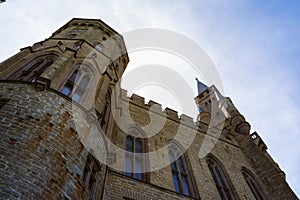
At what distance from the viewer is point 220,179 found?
11.8 m

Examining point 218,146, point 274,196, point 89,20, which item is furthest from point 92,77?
point 274,196

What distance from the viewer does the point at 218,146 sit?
14.2 metres

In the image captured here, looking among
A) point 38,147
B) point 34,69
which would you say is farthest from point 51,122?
point 34,69

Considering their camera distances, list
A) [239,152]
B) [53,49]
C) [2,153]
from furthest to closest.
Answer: [239,152], [53,49], [2,153]

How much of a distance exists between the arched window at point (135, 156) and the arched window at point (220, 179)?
12.0ft

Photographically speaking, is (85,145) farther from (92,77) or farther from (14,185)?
(92,77)

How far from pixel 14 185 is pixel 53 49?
23.3ft

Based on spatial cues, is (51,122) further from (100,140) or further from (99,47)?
(99,47)

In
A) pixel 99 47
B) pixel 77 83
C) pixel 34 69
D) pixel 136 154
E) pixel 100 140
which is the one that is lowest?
pixel 100 140

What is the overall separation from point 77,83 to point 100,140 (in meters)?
2.28

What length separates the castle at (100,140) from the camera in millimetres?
5246

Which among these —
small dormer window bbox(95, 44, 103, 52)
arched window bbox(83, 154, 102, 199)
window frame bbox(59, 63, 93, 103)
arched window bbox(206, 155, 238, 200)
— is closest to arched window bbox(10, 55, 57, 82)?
window frame bbox(59, 63, 93, 103)

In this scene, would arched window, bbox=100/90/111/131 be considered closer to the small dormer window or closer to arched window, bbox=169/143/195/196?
the small dormer window

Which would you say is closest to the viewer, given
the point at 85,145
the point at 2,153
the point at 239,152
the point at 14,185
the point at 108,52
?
the point at 14,185
